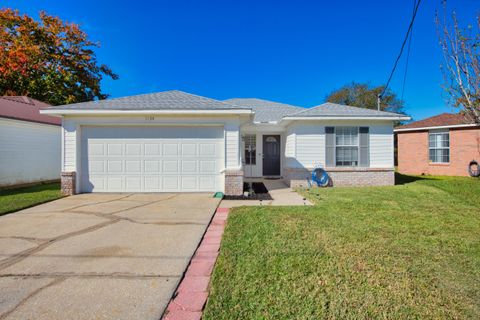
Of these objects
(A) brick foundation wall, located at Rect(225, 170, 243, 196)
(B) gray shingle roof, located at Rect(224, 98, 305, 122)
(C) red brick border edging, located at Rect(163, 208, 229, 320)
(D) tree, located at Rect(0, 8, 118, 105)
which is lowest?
(C) red brick border edging, located at Rect(163, 208, 229, 320)

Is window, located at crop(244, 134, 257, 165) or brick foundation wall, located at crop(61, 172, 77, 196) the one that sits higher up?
window, located at crop(244, 134, 257, 165)

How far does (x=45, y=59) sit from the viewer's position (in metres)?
18.8

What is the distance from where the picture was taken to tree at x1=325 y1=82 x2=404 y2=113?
31508mm

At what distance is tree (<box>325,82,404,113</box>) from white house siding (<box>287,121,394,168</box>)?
2496cm

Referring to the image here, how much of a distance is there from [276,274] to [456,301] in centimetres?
175

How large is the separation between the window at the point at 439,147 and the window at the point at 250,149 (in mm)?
10928

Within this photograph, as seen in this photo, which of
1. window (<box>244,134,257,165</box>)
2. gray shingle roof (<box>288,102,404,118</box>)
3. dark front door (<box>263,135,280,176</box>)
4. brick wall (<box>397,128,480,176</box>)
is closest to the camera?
gray shingle roof (<box>288,102,404,118</box>)

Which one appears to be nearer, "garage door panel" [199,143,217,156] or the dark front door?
"garage door panel" [199,143,217,156]

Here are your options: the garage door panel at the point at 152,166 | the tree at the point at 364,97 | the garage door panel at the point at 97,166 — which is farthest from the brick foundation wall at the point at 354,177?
the tree at the point at 364,97

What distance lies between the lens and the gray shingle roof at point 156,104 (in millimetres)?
7820

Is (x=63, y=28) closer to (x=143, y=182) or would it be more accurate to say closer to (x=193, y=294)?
(x=143, y=182)

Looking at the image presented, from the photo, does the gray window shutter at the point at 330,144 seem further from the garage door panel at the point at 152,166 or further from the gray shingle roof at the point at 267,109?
the garage door panel at the point at 152,166

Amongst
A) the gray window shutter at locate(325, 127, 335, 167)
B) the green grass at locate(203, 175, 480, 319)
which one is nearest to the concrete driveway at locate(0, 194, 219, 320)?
the green grass at locate(203, 175, 480, 319)

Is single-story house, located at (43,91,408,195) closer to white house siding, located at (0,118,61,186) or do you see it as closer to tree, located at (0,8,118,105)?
white house siding, located at (0,118,61,186)
